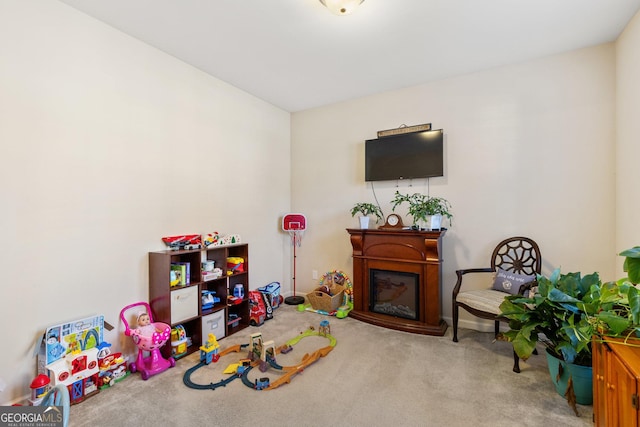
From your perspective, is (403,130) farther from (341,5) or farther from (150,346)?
(150,346)

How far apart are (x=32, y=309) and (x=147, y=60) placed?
2130mm

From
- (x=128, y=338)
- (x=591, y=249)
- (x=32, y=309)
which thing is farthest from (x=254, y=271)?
(x=591, y=249)

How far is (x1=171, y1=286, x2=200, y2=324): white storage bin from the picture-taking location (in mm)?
2459

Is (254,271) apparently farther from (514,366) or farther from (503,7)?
(503,7)

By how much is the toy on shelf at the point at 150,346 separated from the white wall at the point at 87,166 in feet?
0.79

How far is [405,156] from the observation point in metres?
3.39

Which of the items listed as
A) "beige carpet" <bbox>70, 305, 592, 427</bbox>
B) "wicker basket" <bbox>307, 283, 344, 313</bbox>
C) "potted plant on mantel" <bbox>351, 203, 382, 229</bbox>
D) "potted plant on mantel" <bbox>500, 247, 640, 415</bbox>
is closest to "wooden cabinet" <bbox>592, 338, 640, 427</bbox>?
"potted plant on mantel" <bbox>500, 247, 640, 415</bbox>

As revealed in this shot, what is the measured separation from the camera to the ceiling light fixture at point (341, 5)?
1.96m

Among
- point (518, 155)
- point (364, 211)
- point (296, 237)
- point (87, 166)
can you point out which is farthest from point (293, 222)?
point (518, 155)

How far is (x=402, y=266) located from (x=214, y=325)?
6.59 ft

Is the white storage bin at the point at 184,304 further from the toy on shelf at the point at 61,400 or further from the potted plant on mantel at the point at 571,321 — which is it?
the potted plant on mantel at the point at 571,321

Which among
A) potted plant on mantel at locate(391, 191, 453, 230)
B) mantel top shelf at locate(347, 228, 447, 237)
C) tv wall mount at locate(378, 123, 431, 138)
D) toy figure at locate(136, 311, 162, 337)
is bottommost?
toy figure at locate(136, 311, 162, 337)

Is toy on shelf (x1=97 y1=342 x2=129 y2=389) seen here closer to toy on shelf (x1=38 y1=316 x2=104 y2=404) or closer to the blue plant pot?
toy on shelf (x1=38 y1=316 x2=104 y2=404)

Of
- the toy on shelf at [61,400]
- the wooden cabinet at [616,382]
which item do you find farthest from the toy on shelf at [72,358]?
the wooden cabinet at [616,382]
